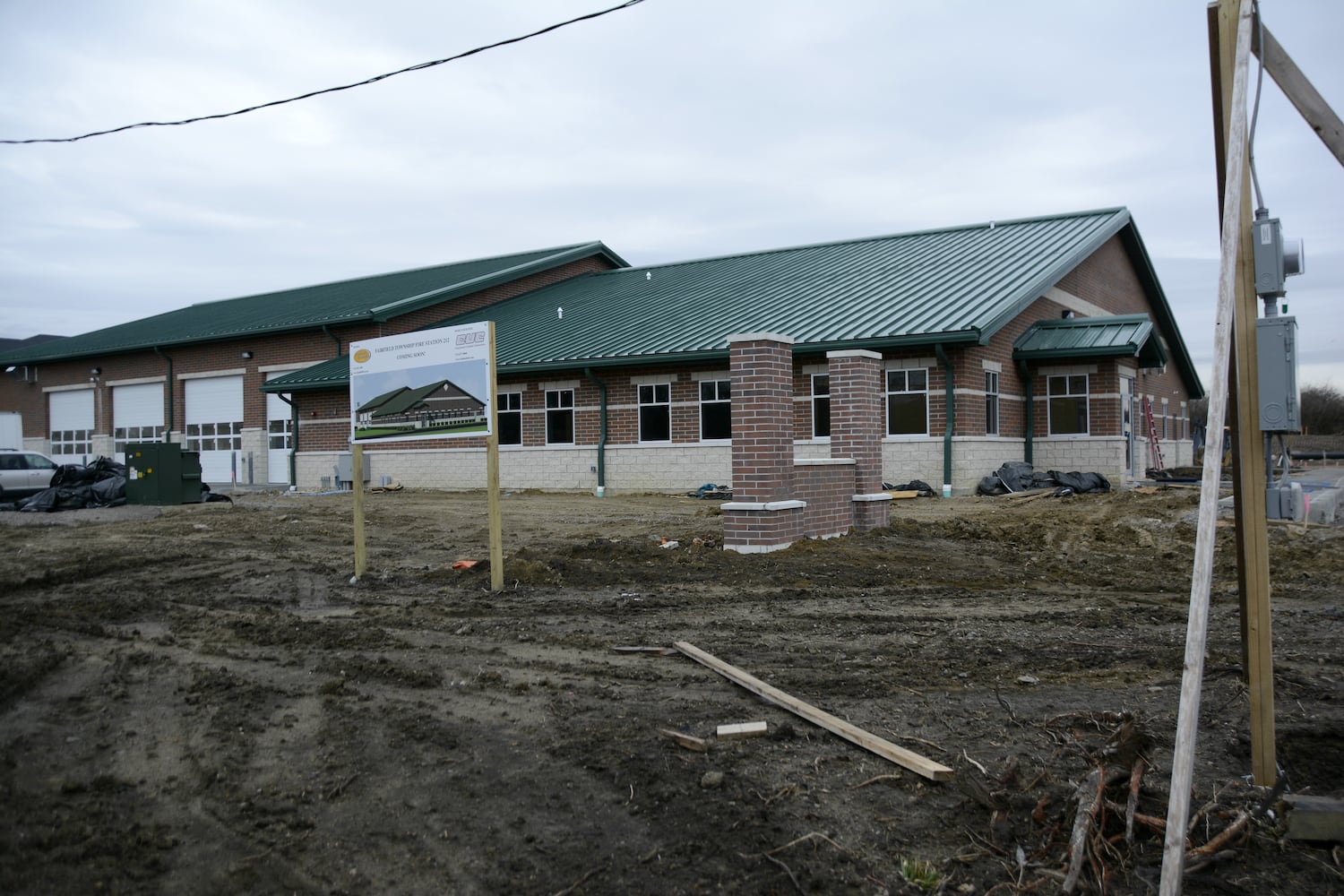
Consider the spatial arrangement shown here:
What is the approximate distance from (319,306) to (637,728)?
3462cm

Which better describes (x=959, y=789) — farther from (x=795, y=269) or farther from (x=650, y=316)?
(x=795, y=269)

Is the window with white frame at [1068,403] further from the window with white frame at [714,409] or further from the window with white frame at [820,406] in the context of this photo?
the window with white frame at [714,409]

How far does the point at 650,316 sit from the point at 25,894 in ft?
82.4

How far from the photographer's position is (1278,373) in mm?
4051

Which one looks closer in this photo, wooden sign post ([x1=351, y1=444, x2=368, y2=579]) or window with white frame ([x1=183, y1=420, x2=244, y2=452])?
wooden sign post ([x1=351, y1=444, x2=368, y2=579])

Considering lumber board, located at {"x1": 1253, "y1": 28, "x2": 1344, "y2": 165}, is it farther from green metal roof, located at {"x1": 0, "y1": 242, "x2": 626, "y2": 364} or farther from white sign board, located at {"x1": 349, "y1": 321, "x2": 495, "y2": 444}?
green metal roof, located at {"x1": 0, "y1": 242, "x2": 626, "y2": 364}

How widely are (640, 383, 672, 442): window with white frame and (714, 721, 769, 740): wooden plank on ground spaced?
63.4 feet

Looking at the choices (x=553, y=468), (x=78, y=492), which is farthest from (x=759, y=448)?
(x=78, y=492)

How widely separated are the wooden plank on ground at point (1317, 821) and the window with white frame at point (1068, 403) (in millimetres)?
21044

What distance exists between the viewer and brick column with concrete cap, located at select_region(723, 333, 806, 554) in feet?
37.8

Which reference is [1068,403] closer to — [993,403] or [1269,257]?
[993,403]

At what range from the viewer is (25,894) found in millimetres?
3645

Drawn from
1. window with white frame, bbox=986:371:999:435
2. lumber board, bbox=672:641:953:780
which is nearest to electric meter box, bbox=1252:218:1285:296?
lumber board, bbox=672:641:953:780

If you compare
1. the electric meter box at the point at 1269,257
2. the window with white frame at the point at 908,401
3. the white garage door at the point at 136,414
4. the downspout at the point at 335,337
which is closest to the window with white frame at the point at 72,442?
the white garage door at the point at 136,414
